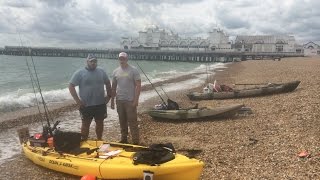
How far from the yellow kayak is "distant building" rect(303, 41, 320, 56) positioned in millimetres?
125746

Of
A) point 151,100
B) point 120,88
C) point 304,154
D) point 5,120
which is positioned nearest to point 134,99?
point 120,88

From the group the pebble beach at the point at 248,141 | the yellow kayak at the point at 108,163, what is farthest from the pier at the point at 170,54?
the yellow kayak at the point at 108,163

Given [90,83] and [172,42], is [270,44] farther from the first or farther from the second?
[90,83]

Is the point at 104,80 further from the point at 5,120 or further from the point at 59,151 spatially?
the point at 5,120

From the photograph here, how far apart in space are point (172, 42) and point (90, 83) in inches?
5883

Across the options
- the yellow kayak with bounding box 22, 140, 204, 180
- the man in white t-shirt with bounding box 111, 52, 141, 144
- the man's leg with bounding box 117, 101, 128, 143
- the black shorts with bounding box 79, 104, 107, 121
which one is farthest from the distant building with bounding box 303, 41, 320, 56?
the yellow kayak with bounding box 22, 140, 204, 180

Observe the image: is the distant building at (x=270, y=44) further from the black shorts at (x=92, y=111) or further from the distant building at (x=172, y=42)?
the black shorts at (x=92, y=111)

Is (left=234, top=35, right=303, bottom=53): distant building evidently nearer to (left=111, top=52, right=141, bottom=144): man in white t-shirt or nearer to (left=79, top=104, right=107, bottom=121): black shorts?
(left=111, top=52, right=141, bottom=144): man in white t-shirt

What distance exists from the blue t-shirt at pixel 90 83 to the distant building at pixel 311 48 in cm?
12479

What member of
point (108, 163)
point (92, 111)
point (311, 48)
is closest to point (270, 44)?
point (311, 48)

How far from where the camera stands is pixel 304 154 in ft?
24.8

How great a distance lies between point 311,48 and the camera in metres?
129

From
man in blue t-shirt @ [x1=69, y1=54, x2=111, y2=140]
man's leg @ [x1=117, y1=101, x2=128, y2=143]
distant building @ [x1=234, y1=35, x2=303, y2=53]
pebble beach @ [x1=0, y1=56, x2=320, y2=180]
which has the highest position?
distant building @ [x1=234, y1=35, x2=303, y2=53]

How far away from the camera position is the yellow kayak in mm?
6633
